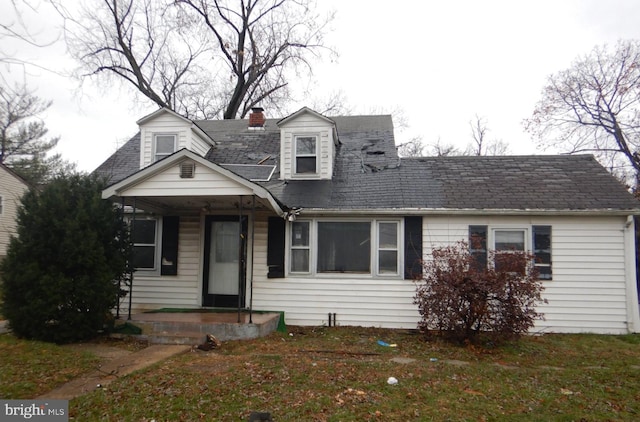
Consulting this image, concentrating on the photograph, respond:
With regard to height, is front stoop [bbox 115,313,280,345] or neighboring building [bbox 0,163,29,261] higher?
neighboring building [bbox 0,163,29,261]

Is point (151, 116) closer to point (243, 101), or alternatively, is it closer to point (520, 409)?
point (520, 409)

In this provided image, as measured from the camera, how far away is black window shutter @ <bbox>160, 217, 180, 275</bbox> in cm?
1016

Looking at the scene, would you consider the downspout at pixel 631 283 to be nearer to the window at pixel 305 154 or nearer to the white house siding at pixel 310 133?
the white house siding at pixel 310 133

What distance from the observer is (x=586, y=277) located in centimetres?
917

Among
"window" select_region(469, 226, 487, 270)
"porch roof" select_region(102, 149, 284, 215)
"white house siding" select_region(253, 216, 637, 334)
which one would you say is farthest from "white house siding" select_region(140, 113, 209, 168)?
"window" select_region(469, 226, 487, 270)

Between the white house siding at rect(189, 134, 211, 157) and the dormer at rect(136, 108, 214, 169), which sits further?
the white house siding at rect(189, 134, 211, 157)

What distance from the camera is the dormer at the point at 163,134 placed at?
11.3 meters

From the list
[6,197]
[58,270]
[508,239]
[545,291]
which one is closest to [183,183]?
[58,270]

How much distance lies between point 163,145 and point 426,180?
22.7 feet

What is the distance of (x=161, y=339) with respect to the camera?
7.90 meters

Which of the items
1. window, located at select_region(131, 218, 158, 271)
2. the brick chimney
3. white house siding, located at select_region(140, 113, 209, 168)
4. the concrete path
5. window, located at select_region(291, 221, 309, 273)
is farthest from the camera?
the brick chimney

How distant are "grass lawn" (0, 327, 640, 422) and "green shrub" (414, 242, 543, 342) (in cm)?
42

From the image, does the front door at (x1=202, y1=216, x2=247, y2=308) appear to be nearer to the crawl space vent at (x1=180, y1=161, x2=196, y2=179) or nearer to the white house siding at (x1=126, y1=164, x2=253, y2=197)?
the white house siding at (x1=126, y1=164, x2=253, y2=197)

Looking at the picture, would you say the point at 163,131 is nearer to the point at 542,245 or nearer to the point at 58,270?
the point at 58,270
